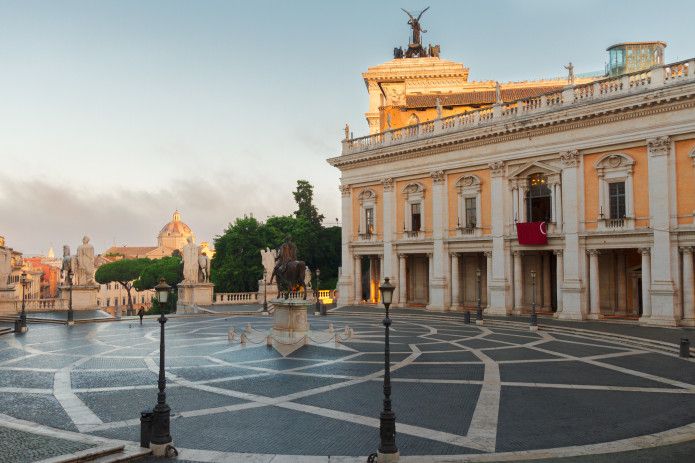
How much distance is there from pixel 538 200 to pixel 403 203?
1027 cm

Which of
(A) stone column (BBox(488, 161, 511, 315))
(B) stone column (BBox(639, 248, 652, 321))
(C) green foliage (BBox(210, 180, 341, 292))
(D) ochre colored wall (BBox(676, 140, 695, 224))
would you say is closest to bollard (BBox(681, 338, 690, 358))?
(B) stone column (BBox(639, 248, 652, 321))

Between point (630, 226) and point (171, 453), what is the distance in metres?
27.4

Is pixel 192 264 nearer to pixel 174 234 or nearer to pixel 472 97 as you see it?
pixel 472 97

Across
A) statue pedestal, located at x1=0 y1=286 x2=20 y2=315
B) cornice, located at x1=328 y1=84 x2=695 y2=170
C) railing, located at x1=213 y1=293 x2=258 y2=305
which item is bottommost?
railing, located at x1=213 y1=293 x2=258 y2=305

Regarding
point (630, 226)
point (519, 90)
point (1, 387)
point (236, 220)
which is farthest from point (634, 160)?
point (236, 220)

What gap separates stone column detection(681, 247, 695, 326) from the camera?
89.2 feet

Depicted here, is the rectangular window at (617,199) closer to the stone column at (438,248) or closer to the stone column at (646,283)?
the stone column at (646,283)

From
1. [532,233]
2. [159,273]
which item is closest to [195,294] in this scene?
[532,233]

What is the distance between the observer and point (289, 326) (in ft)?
70.2

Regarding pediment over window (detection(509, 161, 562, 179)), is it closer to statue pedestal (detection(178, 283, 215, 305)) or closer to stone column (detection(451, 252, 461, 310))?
stone column (detection(451, 252, 461, 310))

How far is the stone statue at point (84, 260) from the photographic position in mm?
38219

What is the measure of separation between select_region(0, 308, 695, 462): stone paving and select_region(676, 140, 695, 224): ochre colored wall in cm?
774

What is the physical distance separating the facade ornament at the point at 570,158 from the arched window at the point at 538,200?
190 centimetres

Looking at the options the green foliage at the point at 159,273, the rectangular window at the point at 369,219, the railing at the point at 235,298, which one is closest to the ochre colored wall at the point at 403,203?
the rectangular window at the point at 369,219
